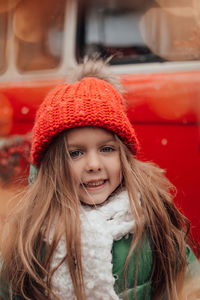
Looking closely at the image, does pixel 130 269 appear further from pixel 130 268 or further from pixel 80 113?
pixel 80 113

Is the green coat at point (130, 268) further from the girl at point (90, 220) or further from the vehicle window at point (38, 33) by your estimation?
the vehicle window at point (38, 33)

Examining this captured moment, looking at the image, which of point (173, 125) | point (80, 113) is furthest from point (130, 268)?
point (173, 125)

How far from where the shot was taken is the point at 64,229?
140cm

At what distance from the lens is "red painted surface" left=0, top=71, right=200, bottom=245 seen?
6.96ft

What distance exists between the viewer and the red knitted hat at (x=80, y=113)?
142 cm

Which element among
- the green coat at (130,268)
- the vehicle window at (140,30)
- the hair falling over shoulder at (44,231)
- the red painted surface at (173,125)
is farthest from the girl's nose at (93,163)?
the vehicle window at (140,30)

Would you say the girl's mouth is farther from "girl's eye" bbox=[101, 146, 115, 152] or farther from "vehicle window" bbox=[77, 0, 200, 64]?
"vehicle window" bbox=[77, 0, 200, 64]

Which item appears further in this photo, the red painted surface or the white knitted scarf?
the red painted surface

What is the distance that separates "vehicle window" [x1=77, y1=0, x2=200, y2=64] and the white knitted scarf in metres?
1.18

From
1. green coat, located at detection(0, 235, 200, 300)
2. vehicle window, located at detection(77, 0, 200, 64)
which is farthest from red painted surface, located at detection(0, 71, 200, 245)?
green coat, located at detection(0, 235, 200, 300)

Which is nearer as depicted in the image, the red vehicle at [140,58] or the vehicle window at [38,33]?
the red vehicle at [140,58]

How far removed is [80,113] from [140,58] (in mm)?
988

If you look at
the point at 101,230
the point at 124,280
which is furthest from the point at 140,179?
the point at 124,280

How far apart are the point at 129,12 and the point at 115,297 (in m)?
1.70
